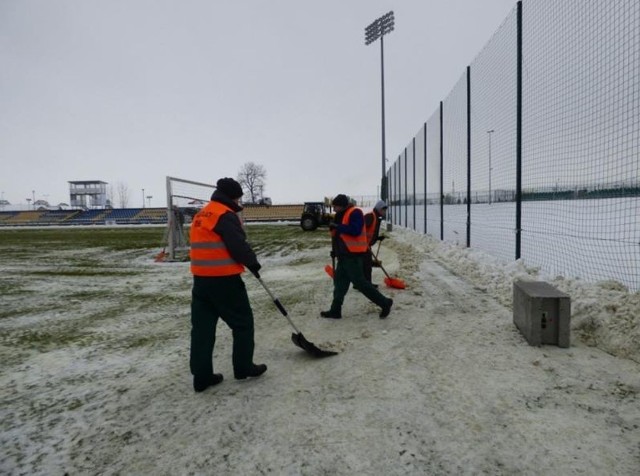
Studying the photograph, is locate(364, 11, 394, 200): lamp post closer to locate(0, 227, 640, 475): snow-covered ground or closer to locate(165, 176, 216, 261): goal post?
locate(165, 176, 216, 261): goal post

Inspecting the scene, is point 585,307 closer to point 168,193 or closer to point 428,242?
point 428,242

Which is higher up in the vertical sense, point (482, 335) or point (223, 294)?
point (223, 294)

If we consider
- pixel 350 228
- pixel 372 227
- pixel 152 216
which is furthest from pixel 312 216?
pixel 152 216

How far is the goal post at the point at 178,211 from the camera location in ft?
41.3

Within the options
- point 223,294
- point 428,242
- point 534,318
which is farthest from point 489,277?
point 428,242

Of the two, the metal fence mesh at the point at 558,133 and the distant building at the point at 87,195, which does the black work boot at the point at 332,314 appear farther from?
the distant building at the point at 87,195

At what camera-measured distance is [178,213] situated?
13.3 metres

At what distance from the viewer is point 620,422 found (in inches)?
107

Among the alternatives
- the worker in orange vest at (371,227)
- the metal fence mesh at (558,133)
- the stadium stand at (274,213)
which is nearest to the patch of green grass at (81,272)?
the worker in orange vest at (371,227)

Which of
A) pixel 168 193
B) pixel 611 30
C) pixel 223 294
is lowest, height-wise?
pixel 223 294

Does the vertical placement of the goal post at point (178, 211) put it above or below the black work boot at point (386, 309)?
above

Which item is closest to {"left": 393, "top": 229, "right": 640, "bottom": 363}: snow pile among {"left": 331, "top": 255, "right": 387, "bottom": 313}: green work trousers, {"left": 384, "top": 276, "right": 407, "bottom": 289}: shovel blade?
{"left": 384, "top": 276, "right": 407, "bottom": 289}: shovel blade

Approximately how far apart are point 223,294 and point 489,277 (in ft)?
18.2

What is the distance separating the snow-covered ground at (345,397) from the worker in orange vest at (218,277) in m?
0.36
